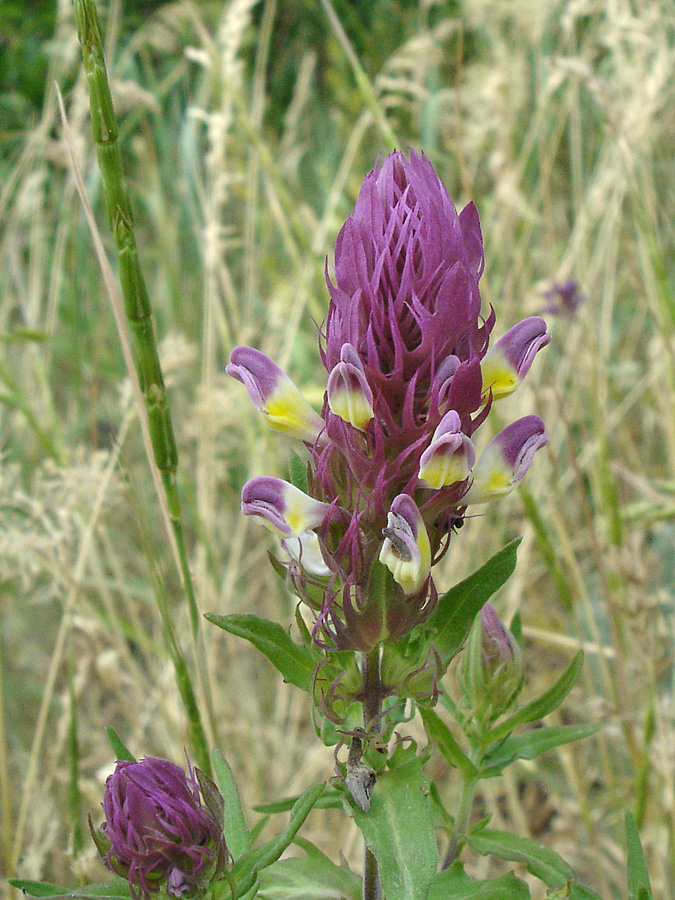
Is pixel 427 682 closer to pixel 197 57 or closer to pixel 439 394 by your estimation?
pixel 439 394

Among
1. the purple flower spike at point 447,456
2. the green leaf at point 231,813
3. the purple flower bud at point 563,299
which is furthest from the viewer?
the purple flower bud at point 563,299

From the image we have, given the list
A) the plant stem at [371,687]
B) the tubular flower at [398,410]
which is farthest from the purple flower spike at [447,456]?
the plant stem at [371,687]

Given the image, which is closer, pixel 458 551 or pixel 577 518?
pixel 458 551

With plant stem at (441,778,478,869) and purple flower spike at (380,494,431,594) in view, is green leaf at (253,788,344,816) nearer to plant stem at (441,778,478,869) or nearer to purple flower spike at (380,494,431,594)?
plant stem at (441,778,478,869)

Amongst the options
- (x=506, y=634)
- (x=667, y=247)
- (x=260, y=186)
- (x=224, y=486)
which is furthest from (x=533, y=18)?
(x=506, y=634)

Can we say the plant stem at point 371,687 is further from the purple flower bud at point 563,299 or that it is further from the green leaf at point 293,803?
the purple flower bud at point 563,299

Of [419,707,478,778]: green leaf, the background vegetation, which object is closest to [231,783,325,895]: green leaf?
[419,707,478,778]: green leaf
